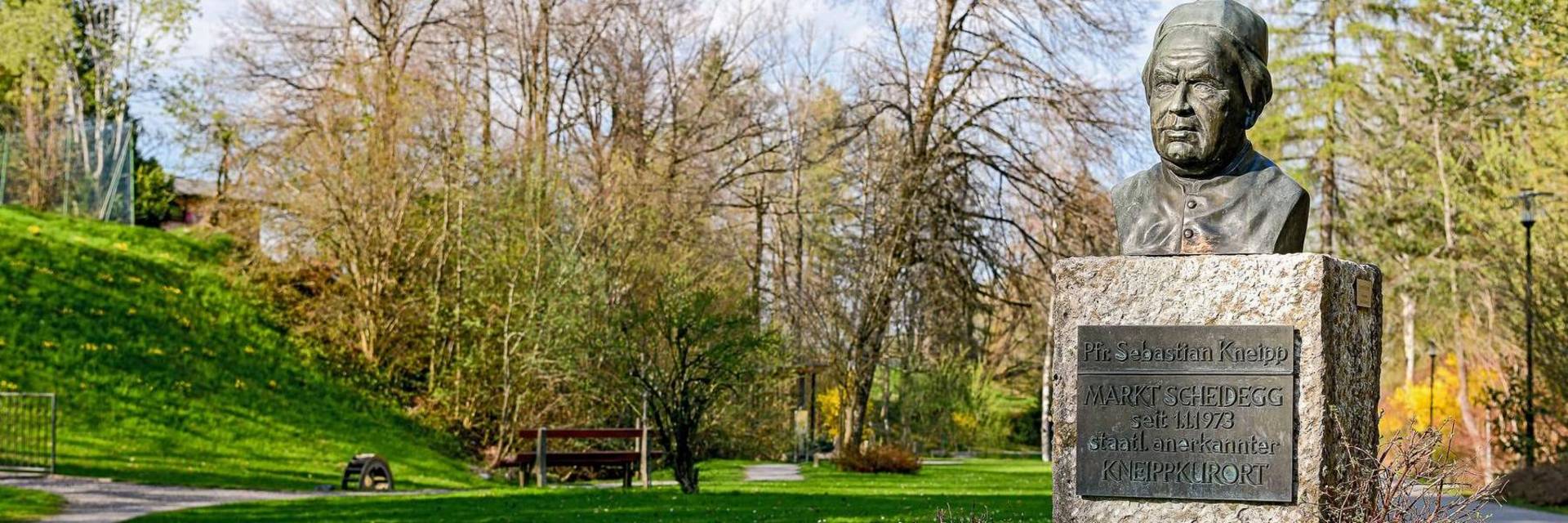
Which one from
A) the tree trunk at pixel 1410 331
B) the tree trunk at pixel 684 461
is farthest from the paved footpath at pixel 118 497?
the tree trunk at pixel 1410 331

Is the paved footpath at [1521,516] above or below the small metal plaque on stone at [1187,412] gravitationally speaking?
below

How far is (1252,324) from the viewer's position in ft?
22.8

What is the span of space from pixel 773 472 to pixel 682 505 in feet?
36.4

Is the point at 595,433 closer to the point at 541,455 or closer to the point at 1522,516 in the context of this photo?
the point at 541,455

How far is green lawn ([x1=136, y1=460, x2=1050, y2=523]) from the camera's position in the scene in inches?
566

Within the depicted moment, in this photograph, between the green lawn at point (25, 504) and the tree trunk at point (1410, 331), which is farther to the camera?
the tree trunk at point (1410, 331)

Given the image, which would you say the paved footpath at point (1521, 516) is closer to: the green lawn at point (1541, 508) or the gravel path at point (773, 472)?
the green lawn at point (1541, 508)

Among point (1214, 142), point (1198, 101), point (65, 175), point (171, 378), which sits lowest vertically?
point (171, 378)

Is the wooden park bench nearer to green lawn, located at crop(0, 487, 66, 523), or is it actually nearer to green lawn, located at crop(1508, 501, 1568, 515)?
green lawn, located at crop(0, 487, 66, 523)

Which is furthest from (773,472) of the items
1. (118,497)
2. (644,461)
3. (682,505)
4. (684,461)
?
(118,497)

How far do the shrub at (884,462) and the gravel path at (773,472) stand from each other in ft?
3.29

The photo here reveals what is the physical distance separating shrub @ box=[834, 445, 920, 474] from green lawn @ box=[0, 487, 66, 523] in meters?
12.7

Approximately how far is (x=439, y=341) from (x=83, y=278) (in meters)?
6.78

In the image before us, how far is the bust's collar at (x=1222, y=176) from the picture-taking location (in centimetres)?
733
